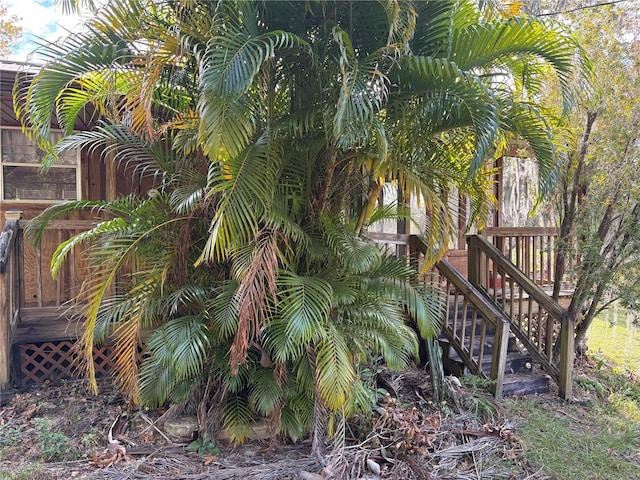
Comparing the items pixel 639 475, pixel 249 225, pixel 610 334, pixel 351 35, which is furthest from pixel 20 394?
Answer: pixel 610 334

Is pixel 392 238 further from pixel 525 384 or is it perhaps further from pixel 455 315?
pixel 525 384

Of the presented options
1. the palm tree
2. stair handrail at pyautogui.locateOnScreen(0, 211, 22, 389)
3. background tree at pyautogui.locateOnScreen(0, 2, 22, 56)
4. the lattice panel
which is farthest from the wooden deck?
background tree at pyautogui.locateOnScreen(0, 2, 22, 56)

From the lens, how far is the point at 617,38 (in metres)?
4.98

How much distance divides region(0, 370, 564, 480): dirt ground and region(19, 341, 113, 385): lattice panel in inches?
23.8

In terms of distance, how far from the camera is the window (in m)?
5.81

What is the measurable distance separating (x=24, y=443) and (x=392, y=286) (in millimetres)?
3120

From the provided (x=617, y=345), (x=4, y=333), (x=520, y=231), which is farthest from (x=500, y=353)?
(x=617, y=345)

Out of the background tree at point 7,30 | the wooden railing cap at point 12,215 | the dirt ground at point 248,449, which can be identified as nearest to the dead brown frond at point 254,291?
the dirt ground at point 248,449

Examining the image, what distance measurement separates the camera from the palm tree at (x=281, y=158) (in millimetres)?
2934

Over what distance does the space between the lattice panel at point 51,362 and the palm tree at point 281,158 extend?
138 centimetres

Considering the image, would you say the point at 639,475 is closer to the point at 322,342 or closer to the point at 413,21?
the point at 322,342

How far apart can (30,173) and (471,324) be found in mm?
5834

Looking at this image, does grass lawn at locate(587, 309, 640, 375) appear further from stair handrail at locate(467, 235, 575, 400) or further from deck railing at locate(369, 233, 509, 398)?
deck railing at locate(369, 233, 509, 398)

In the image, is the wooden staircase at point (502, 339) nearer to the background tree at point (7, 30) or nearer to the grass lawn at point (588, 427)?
the grass lawn at point (588, 427)
